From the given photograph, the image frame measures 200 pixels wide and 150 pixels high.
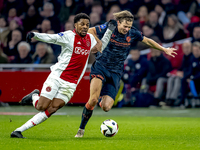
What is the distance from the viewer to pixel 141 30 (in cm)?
1388

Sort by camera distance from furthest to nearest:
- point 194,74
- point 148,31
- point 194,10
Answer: point 194,10 < point 148,31 < point 194,74

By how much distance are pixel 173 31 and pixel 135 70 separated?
2.10m

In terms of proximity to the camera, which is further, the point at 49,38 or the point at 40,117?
the point at 40,117

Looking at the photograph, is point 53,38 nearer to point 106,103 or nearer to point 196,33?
point 106,103

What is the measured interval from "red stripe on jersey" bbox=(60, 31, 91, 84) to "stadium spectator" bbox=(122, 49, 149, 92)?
22.5ft

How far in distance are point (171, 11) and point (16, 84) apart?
6212 millimetres

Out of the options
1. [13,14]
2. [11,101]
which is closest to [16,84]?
[11,101]

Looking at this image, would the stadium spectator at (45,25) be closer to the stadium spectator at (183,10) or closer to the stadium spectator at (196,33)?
the stadium spectator at (183,10)

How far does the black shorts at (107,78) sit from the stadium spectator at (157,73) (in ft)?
19.3

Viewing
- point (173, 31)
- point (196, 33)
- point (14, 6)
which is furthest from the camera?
point (14, 6)

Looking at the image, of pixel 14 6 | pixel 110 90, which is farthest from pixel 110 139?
pixel 14 6

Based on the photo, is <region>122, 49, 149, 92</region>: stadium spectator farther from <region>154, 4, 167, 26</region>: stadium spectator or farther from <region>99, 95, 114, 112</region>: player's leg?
<region>99, 95, 114, 112</region>: player's leg

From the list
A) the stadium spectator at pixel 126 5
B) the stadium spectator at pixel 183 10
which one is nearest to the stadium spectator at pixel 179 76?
the stadium spectator at pixel 183 10

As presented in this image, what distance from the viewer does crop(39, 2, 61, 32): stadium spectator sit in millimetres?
14578
